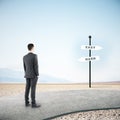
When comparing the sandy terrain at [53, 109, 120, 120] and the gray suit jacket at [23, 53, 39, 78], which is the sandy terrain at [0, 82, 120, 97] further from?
the sandy terrain at [53, 109, 120, 120]

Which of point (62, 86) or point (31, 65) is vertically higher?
point (31, 65)

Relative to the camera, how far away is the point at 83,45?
26.4 feet

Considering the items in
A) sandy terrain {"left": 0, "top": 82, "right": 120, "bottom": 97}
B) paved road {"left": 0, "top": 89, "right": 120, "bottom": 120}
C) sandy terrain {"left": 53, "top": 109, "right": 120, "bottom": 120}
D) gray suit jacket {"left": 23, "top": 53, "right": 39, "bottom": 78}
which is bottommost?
sandy terrain {"left": 53, "top": 109, "right": 120, "bottom": 120}

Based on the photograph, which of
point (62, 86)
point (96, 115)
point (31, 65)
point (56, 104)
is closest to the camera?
point (96, 115)

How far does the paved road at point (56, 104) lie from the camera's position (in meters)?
4.82

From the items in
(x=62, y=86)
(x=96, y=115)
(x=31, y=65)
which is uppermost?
(x=31, y=65)

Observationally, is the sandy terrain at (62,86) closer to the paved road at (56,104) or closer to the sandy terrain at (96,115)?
the paved road at (56,104)

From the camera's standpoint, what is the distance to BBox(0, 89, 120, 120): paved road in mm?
4816

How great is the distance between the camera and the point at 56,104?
18.2 feet

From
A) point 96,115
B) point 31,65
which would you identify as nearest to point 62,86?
point 31,65

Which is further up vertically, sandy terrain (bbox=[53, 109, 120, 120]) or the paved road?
the paved road

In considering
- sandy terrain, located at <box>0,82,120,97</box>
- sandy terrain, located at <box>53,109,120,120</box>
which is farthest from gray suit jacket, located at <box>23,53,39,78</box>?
sandy terrain, located at <box>0,82,120,97</box>

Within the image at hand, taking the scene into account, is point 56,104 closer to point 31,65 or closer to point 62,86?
point 31,65

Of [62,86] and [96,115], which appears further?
[62,86]
